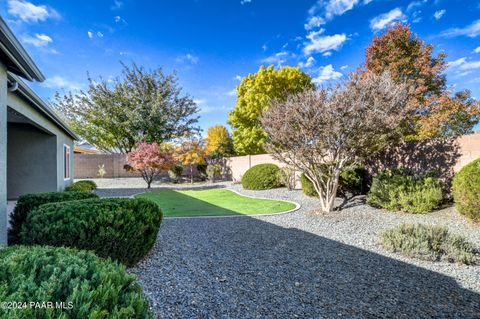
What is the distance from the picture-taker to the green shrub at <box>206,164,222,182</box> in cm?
2078

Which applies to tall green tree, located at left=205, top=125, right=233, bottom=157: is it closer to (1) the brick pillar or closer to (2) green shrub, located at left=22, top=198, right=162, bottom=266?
(1) the brick pillar

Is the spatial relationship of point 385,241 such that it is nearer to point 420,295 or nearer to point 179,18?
point 420,295

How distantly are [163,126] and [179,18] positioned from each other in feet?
43.9

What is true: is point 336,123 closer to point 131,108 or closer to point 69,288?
point 69,288

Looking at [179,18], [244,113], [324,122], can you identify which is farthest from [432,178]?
[244,113]

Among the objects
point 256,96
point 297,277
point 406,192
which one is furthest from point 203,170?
point 297,277

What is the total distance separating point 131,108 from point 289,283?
22.2 m

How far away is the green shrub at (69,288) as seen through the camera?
134 cm

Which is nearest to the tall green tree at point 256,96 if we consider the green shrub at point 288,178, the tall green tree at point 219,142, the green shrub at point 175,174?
the tall green tree at point 219,142

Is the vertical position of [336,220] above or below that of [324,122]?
below

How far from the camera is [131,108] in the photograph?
22188mm

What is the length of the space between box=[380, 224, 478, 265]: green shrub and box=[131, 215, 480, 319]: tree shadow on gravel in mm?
483

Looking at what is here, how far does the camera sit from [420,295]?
10.8 ft

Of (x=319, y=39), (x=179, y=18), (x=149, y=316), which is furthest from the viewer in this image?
(x=319, y=39)
